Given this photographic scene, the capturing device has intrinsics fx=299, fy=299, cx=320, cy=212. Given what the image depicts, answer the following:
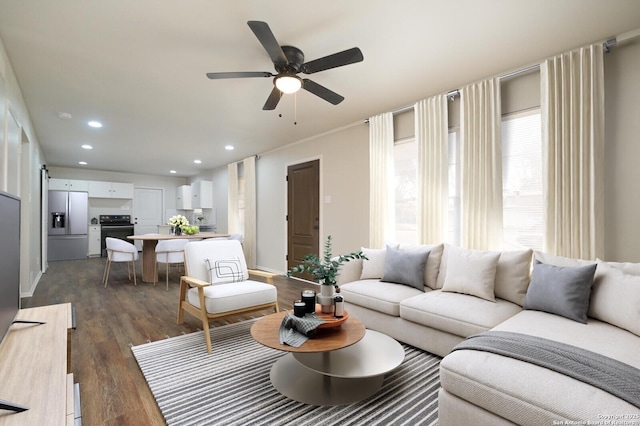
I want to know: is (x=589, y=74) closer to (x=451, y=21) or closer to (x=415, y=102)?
(x=451, y=21)

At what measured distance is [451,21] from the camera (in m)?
2.23

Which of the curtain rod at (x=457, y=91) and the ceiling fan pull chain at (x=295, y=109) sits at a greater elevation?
the ceiling fan pull chain at (x=295, y=109)

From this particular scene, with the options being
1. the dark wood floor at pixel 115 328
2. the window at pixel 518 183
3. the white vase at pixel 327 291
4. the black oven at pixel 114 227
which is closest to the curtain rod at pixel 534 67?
the window at pixel 518 183

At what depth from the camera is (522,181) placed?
298cm

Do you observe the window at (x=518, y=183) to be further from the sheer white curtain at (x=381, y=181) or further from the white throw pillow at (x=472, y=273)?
the sheer white curtain at (x=381, y=181)

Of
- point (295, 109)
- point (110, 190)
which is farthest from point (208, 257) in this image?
point (110, 190)

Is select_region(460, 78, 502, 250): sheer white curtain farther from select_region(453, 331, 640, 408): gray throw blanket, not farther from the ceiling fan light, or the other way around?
the ceiling fan light

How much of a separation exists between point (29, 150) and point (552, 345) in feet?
20.9

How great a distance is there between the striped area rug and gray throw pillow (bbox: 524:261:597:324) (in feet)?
3.04

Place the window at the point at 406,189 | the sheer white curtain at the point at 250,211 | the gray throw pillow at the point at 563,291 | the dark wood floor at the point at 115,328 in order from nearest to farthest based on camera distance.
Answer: the dark wood floor at the point at 115,328 < the gray throw pillow at the point at 563,291 < the window at the point at 406,189 < the sheer white curtain at the point at 250,211

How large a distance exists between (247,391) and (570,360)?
1.83 meters

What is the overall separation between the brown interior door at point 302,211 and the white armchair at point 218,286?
6.62ft

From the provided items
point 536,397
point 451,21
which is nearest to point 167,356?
point 536,397

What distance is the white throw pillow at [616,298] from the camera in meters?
1.80
